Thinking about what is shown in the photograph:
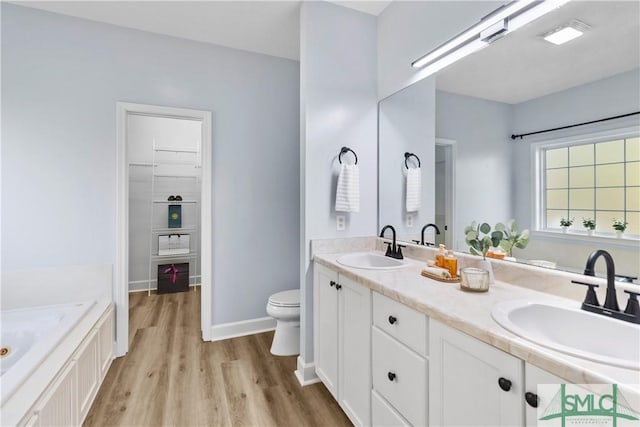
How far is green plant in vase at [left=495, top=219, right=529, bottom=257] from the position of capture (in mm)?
1371

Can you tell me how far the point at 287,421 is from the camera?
172 cm

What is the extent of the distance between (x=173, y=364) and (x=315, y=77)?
7.87ft

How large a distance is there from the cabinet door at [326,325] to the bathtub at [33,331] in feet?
4.72

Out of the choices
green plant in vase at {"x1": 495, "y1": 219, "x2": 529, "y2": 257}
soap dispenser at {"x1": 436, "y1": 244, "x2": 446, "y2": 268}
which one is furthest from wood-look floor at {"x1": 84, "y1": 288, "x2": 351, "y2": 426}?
green plant in vase at {"x1": 495, "y1": 219, "x2": 529, "y2": 257}

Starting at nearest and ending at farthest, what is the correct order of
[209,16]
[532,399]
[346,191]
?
[532,399] < [346,191] < [209,16]

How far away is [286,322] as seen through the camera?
2.51m

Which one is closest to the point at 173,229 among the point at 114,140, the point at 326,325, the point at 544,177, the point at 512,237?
the point at 114,140

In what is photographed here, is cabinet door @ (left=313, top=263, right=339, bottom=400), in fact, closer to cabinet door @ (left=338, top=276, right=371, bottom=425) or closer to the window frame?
cabinet door @ (left=338, top=276, right=371, bottom=425)

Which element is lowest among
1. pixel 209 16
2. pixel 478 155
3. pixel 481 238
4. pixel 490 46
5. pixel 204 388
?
pixel 204 388

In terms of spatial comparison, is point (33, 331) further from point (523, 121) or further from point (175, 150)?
point (523, 121)

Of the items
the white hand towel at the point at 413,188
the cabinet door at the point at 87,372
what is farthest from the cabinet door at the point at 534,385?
the cabinet door at the point at 87,372

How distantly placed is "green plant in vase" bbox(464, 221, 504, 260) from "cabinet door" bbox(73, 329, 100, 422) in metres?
2.20

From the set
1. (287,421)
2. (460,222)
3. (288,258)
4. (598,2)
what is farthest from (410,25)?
(287,421)

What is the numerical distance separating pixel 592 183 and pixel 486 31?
0.91 meters
